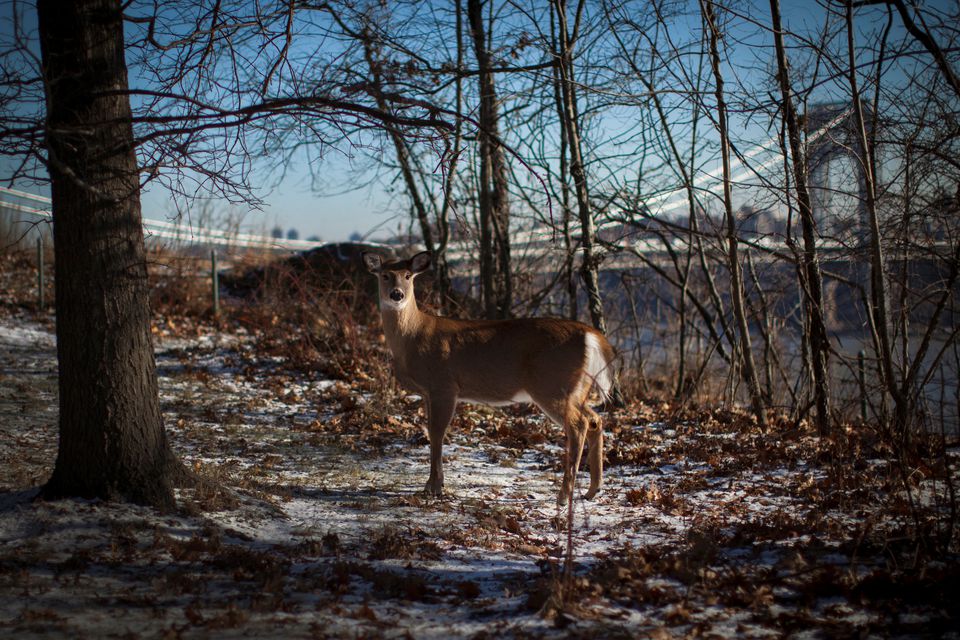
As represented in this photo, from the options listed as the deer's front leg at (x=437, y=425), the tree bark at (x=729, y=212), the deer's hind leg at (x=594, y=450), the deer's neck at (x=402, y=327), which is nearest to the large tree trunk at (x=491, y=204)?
the tree bark at (x=729, y=212)

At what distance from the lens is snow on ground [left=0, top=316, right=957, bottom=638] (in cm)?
304

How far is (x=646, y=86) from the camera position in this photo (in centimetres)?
868

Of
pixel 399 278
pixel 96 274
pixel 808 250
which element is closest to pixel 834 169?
pixel 808 250

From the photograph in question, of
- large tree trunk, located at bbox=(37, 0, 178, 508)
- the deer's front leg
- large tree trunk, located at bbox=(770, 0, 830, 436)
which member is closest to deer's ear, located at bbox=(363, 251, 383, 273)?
the deer's front leg

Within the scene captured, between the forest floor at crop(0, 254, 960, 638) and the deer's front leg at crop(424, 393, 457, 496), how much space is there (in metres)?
0.18

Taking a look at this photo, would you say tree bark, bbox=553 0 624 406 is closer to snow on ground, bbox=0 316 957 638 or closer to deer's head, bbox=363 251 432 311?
snow on ground, bbox=0 316 957 638

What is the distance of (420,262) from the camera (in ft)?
20.1

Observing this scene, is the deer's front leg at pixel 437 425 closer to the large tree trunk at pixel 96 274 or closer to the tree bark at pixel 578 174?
the large tree trunk at pixel 96 274

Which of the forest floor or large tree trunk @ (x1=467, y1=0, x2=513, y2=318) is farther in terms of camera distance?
large tree trunk @ (x1=467, y1=0, x2=513, y2=318)

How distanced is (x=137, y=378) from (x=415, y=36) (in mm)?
6114

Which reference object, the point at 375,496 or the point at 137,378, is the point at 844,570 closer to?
the point at 375,496

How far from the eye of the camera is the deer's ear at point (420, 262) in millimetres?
6070

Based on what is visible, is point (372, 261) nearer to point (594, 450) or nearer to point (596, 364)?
point (596, 364)

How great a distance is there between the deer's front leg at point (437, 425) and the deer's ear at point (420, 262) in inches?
45.2
